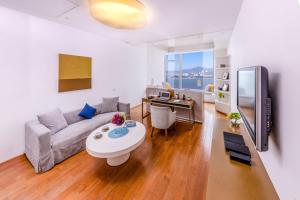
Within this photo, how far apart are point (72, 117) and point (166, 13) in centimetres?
307

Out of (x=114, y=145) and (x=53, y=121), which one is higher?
(x=53, y=121)

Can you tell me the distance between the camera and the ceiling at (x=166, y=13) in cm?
223

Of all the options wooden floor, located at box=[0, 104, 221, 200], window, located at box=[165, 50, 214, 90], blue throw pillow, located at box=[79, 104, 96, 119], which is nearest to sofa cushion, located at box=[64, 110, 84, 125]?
blue throw pillow, located at box=[79, 104, 96, 119]

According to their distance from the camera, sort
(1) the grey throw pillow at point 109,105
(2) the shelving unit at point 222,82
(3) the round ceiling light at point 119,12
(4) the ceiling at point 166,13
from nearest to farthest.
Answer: (3) the round ceiling light at point 119,12 < (4) the ceiling at point 166,13 < (1) the grey throw pillow at point 109,105 < (2) the shelving unit at point 222,82

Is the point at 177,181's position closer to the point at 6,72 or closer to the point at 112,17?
the point at 112,17

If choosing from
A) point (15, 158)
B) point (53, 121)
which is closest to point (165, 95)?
point (53, 121)

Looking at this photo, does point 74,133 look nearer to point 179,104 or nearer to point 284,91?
point 179,104

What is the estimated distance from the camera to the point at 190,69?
308 inches

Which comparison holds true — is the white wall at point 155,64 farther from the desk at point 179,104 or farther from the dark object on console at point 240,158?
the dark object on console at point 240,158

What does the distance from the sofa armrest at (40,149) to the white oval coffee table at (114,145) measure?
0.63 m

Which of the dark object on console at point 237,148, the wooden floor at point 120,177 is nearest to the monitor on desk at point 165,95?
the wooden floor at point 120,177

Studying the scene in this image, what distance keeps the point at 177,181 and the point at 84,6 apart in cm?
324

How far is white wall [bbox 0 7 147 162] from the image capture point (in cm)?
236

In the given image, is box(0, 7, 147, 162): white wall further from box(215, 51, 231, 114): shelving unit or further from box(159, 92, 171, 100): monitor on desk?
box(215, 51, 231, 114): shelving unit
